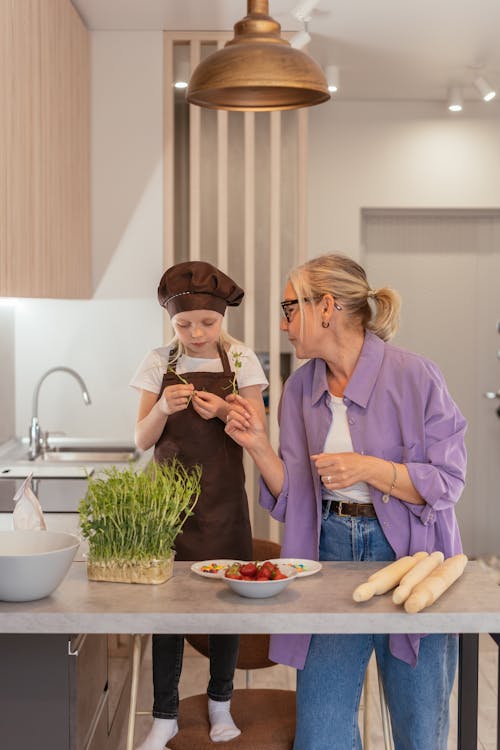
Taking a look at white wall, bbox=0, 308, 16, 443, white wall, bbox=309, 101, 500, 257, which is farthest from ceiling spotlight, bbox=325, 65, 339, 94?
white wall, bbox=0, 308, 16, 443

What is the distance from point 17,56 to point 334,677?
2.15 metres

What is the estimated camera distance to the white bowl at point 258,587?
1.82m

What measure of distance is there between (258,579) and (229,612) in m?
0.12

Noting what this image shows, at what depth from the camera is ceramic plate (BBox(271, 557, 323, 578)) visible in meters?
2.00

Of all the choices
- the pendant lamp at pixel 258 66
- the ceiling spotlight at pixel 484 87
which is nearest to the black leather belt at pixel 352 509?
the pendant lamp at pixel 258 66

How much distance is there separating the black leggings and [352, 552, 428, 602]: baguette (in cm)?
66

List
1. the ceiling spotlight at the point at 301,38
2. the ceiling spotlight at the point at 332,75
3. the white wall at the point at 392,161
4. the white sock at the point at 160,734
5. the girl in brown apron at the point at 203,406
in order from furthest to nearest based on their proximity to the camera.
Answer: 1. the white wall at the point at 392,161
2. the ceiling spotlight at the point at 332,75
3. the ceiling spotlight at the point at 301,38
4. the girl in brown apron at the point at 203,406
5. the white sock at the point at 160,734

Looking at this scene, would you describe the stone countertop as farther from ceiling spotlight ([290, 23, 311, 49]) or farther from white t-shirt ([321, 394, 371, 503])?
ceiling spotlight ([290, 23, 311, 49])

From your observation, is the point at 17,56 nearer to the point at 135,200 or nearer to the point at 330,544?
the point at 135,200

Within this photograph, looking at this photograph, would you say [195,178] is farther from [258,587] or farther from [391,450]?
[258,587]

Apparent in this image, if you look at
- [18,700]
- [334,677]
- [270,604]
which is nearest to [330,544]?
[334,677]

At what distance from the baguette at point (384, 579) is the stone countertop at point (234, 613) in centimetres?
2

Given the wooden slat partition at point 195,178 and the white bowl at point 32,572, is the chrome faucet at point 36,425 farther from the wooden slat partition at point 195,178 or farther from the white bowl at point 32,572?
the white bowl at point 32,572

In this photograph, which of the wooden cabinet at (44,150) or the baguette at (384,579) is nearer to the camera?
the baguette at (384,579)
